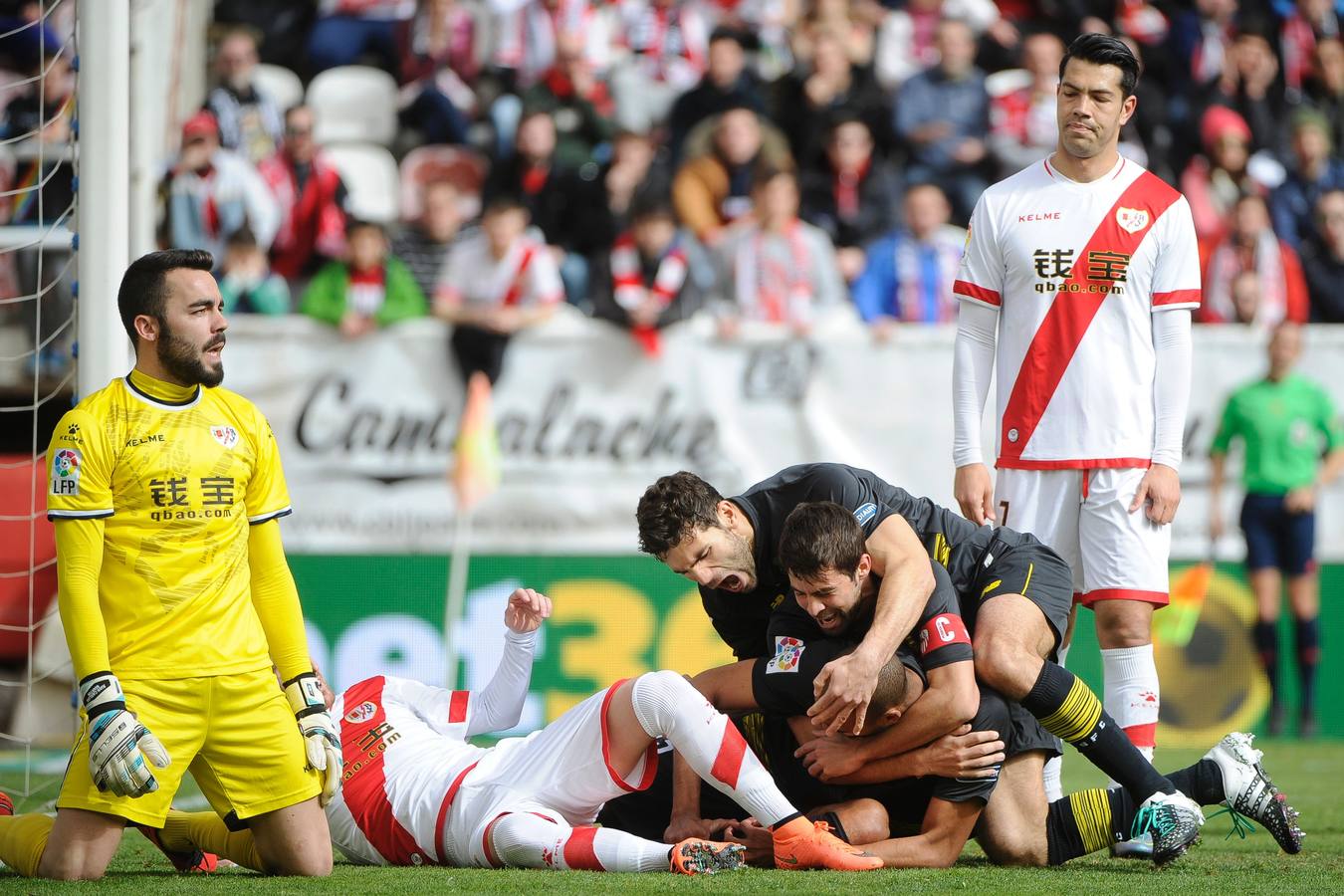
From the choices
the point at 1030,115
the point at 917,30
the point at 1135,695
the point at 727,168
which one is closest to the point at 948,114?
the point at 1030,115

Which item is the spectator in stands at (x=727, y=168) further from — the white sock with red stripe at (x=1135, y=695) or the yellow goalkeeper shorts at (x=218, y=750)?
the yellow goalkeeper shorts at (x=218, y=750)

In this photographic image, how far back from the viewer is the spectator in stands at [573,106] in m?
11.3

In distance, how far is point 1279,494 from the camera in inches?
380

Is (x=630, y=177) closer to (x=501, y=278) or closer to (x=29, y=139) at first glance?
(x=501, y=278)

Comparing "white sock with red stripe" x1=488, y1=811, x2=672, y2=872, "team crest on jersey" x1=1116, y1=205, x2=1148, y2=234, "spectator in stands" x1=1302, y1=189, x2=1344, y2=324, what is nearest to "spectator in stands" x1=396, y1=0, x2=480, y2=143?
"spectator in stands" x1=1302, y1=189, x2=1344, y2=324

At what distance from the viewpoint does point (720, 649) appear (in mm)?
9375

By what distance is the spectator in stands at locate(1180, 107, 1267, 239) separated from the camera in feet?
36.7

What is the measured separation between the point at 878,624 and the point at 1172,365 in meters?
1.52

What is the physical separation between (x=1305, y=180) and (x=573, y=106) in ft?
17.0

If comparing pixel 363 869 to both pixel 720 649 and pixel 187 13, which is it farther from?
pixel 187 13

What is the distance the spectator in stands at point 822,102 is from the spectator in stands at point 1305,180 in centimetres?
276

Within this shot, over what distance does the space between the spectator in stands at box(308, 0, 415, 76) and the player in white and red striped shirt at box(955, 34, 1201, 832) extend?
8069mm

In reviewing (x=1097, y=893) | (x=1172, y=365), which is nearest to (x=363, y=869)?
(x=1097, y=893)

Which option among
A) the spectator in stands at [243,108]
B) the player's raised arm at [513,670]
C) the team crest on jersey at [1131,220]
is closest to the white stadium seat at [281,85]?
the spectator in stands at [243,108]
